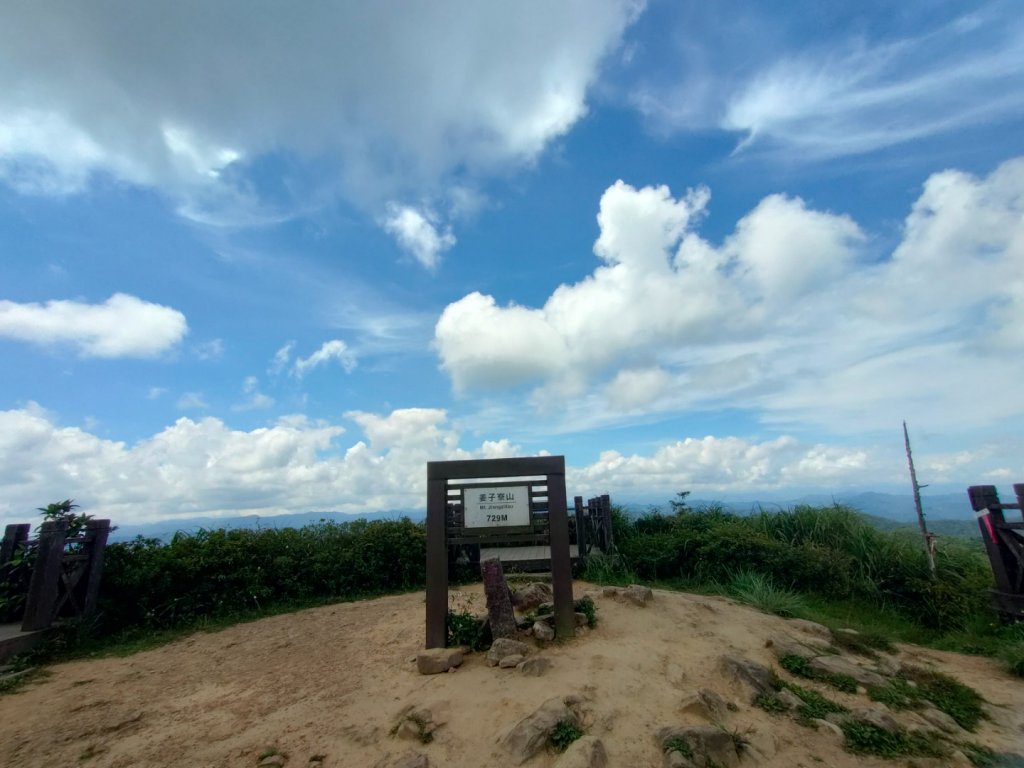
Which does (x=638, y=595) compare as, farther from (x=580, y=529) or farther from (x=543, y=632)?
(x=580, y=529)

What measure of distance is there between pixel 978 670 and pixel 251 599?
10.7 metres

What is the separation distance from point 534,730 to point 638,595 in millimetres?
3593

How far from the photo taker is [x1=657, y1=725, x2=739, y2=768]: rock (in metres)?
3.96

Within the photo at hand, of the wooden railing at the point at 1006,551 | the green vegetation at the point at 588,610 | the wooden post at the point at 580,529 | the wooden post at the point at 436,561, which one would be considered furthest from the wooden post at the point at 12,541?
the wooden railing at the point at 1006,551

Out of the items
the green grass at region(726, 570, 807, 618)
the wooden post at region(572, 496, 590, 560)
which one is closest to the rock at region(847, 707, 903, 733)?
the green grass at region(726, 570, 807, 618)

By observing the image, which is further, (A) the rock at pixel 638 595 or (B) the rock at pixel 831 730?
(A) the rock at pixel 638 595

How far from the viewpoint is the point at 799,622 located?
7.34m

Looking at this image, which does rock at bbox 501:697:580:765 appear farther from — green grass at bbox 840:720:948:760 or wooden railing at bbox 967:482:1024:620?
wooden railing at bbox 967:482:1024:620

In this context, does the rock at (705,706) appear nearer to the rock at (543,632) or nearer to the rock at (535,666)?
the rock at (535,666)

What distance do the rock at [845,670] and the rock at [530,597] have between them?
320 centimetres

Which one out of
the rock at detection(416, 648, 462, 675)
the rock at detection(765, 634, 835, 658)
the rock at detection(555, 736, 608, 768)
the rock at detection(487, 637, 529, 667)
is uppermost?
the rock at detection(487, 637, 529, 667)

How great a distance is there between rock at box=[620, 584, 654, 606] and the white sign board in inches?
82.0

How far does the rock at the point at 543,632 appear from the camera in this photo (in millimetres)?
6061

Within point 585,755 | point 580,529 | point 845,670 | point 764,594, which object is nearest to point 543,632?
point 585,755
